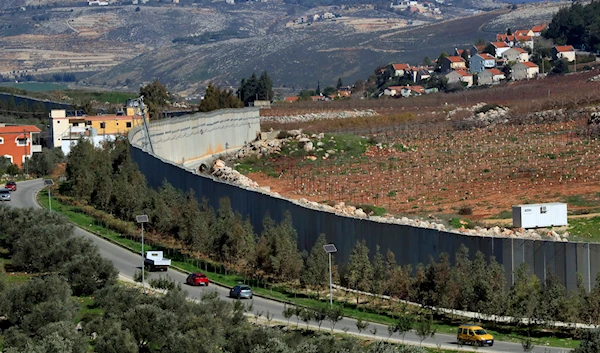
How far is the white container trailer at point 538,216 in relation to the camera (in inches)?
1610

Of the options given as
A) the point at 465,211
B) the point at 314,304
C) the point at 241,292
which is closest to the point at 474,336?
the point at 314,304

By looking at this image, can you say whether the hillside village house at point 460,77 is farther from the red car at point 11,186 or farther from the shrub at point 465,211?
the shrub at point 465,211

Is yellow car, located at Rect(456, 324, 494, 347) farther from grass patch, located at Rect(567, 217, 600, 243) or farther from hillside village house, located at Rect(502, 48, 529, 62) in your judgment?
hillside village house, located at Rect(502, 48, 529, 62)

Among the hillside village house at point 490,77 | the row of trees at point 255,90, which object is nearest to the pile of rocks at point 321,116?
the row of trees at point 255,90

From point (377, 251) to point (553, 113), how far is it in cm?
4503

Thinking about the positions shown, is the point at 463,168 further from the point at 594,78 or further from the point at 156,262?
the point at 594,78

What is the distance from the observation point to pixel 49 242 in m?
35.9

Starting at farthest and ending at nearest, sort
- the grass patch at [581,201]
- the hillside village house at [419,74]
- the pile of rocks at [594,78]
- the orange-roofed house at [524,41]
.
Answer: the orange-roofed house at [524,41] < the hillside village house at [419,74] < the pile of rocks at [594,78] < the grass patch at [581,201]

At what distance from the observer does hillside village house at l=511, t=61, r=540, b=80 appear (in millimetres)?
118500

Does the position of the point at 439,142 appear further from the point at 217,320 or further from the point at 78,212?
the point at 217,320

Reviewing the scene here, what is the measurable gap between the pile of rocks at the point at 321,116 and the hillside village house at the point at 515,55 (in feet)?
110

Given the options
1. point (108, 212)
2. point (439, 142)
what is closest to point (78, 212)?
point (108, 212)

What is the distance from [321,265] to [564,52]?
298 ft

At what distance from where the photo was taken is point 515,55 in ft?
425
